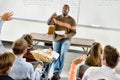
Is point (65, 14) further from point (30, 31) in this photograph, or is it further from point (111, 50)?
point (111, 50)

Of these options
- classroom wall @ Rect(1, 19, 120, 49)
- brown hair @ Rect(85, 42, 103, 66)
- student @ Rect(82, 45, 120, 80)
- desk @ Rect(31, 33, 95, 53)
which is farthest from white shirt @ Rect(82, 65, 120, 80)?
classroom wall @ Rect(1, 19, 120, 49)

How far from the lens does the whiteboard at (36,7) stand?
6.09 meters

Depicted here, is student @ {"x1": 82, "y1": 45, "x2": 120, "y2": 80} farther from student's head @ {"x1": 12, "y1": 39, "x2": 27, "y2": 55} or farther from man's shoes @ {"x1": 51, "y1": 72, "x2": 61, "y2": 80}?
man's shoes @ {"x1": 51, "y1": 72, "x2": 61, "y2": 80}

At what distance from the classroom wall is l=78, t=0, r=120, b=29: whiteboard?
7.3 inches

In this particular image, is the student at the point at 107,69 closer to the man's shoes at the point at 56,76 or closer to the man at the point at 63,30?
the man's shoes at the point at 56,76

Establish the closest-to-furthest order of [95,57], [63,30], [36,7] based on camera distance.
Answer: [95,57], [63,30], [36,7]

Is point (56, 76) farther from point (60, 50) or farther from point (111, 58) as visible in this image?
point (111, 58)

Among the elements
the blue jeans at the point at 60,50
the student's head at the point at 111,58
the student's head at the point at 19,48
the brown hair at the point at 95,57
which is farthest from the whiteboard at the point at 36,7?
the student's head at the point at 111,58

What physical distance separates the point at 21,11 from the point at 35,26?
1.74 feet

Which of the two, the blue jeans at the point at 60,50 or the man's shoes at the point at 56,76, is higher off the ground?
the blue jeans at the point at 60,50

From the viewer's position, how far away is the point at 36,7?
634cm

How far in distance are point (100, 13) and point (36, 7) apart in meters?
1.64

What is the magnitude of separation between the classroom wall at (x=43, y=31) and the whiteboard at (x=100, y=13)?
0.18 metres

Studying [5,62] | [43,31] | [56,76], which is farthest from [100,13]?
[5,62]
